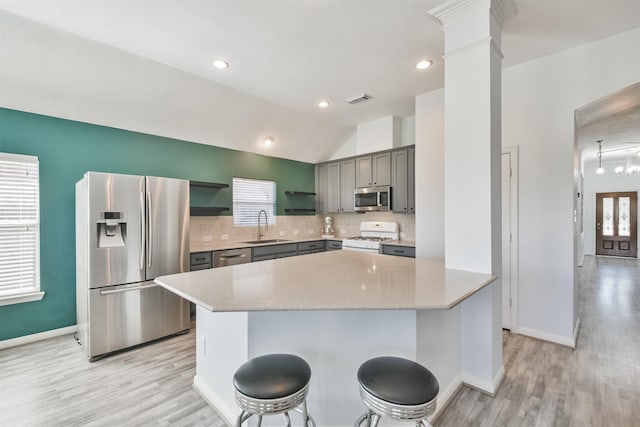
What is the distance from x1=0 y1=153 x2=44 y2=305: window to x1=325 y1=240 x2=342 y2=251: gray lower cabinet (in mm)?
3865

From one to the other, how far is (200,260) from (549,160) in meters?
4.20

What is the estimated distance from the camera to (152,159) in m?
3.79

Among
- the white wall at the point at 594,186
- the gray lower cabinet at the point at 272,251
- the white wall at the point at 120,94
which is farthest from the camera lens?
the white wall at the point at 594,186

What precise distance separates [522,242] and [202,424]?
3.44m

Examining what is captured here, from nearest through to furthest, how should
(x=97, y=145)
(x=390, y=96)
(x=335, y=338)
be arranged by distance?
(x=335, y=338)
(x=97, y=145)
(x=390, y=96)

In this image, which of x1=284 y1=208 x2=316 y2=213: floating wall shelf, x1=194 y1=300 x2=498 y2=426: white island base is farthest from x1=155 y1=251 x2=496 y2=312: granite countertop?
x1=284 y1=208 x2=316 y2=213: floating wall shelf

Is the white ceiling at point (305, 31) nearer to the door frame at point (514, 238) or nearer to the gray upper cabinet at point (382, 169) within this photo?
the door frame at point (514, 238)

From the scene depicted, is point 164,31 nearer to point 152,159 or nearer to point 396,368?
point 152,159

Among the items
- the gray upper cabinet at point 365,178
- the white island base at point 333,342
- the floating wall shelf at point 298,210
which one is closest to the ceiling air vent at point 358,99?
the gray upper cabinet at point 365,178

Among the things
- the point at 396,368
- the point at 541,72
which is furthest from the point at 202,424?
the point at 541,72

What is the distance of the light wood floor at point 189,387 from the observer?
184 cm

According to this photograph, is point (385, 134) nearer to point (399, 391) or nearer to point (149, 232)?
point (149, 232)

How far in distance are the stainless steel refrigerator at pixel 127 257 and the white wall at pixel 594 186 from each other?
435 inches

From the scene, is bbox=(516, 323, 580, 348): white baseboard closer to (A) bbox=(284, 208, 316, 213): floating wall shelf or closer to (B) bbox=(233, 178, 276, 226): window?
(A) bbox=(284, 208, 316, 213): floating wall shelf
